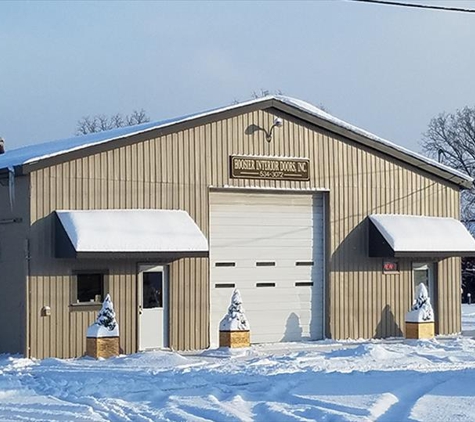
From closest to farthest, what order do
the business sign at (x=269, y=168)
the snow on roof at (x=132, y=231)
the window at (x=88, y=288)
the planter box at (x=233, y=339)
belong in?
the snow on roof at (x=132, y=231) → the window at (x=88, y=288) → the planter box at (x=233, y=339) → the business sign at (x=269, y=168)

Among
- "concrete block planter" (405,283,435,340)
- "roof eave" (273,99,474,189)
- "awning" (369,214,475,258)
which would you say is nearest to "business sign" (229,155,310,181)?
"roof eave" (273,99,474,189)

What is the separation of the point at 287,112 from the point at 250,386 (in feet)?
33.0

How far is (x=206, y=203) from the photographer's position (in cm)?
2331

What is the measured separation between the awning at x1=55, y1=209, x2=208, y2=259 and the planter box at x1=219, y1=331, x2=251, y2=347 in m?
1.85

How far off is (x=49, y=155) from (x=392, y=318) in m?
10.4

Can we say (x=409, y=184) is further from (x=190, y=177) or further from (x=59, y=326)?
(x=59, y=326)

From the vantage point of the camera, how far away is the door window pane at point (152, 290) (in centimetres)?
2248

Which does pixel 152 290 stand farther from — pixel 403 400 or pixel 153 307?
pixel 403 400

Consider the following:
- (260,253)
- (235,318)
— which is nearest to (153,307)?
(235,318)

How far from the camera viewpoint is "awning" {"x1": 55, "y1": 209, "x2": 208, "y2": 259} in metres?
20.7

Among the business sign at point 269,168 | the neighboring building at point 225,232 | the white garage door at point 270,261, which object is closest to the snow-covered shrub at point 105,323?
the neighboring building at point 225,232

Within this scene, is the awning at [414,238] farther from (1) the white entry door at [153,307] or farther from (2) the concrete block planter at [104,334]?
(2) the concrete block planter at [104,334]

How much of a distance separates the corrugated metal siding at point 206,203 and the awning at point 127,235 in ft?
1.03

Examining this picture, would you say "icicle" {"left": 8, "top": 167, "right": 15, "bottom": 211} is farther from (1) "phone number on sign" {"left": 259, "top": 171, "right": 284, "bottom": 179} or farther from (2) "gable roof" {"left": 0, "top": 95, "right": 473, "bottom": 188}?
(1) "phone number on sign" {"left": 259, "top": 171, "right": 284, "bottom": 179}
